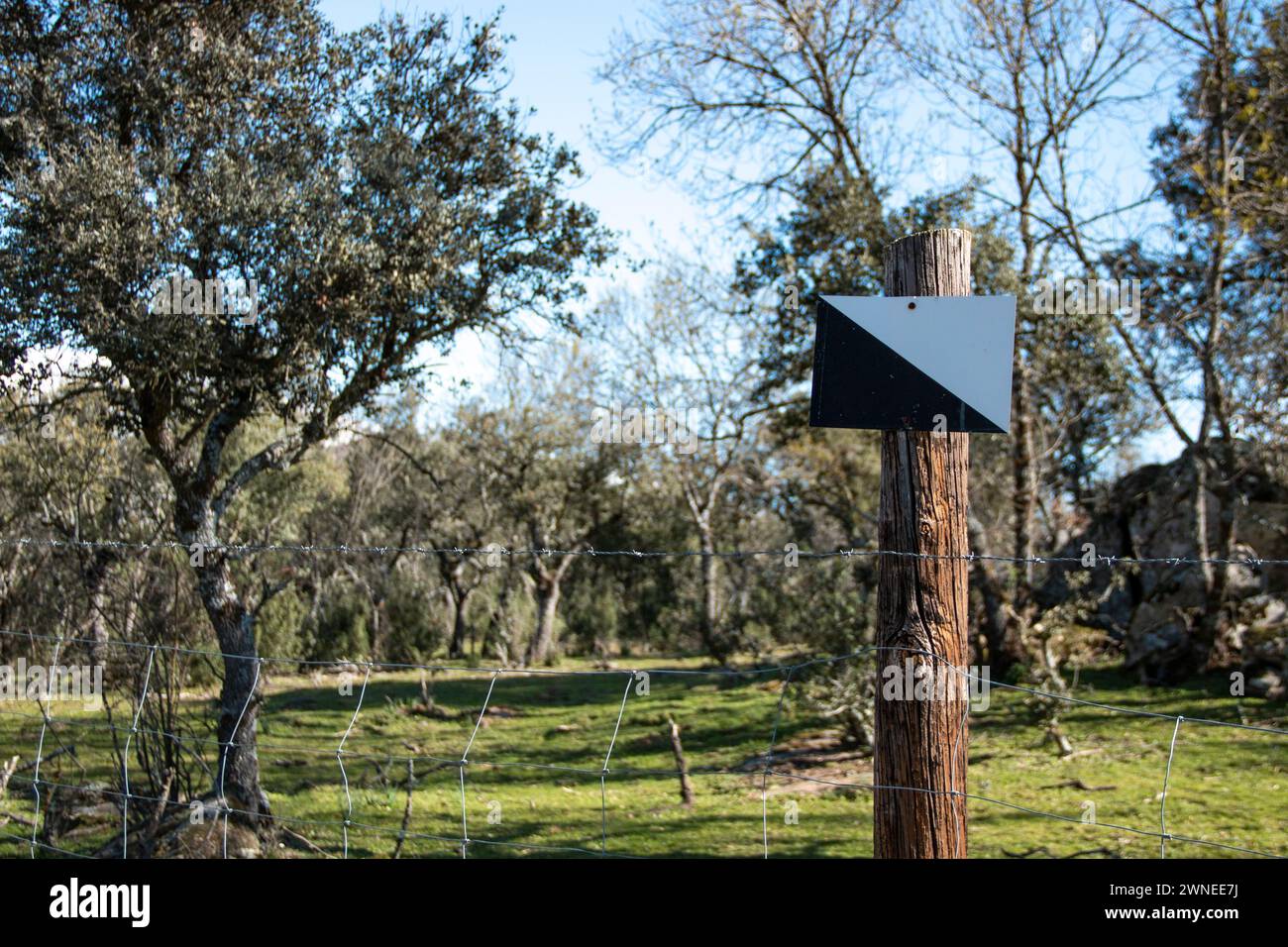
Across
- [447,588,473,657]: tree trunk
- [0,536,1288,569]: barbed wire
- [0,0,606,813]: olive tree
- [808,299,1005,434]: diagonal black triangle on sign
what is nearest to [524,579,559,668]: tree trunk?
[447,588,473,657]: tree trunk

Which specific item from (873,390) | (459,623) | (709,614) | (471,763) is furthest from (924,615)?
(459,623)

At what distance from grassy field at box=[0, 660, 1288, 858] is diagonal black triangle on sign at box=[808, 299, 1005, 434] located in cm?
297

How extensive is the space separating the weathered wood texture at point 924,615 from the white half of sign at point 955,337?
0.11 m

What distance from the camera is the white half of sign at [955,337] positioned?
122 inches

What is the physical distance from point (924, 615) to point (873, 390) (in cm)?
70

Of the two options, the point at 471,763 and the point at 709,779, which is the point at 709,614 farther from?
the point at 471,763

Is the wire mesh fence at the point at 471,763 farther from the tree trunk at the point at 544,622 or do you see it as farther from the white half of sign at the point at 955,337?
the tree trunk at the point at 544,622

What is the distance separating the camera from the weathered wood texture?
125 inches

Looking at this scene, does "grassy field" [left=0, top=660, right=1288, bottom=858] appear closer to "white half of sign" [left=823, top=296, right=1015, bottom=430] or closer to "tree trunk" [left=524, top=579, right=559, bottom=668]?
"white half of sign" [left=823, top=296, right=1015, bottom=430]

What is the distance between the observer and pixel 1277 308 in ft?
49.3

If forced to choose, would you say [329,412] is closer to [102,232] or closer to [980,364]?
[102,232]

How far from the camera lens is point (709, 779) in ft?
37.1

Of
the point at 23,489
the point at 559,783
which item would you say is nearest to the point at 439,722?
the point at 559,783
